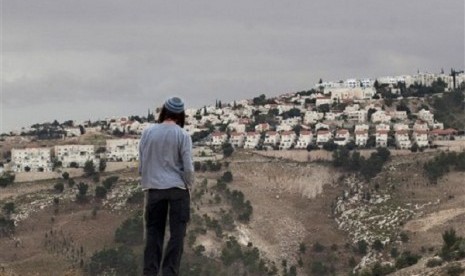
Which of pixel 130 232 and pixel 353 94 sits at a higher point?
pixel 353 94

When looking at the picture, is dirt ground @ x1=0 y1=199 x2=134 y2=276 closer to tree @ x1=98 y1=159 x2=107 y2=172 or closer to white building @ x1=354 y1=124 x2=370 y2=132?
tree @ x1=98 y1=159 x2=107 y2=172

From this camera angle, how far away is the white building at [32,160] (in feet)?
293

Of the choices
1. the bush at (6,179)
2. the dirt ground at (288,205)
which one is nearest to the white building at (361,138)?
the dirt ground at (288,205)

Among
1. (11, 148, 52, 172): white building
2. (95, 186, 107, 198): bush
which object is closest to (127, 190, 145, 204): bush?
(95, 186, 107, 198): bush

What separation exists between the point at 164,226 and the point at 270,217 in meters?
68.1

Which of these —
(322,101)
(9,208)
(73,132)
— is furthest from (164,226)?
(73,132)

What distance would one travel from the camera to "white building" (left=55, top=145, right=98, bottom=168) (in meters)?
91.4

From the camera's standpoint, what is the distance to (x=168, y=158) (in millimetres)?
7477

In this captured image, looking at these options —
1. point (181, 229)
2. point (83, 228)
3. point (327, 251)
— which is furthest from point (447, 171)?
point (181, 229)

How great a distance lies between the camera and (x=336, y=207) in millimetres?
77562

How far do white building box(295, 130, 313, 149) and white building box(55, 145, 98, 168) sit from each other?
66.5 feet

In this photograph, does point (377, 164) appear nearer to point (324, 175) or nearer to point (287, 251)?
point (324, 175)

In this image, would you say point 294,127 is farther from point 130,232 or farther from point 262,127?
point 130,232

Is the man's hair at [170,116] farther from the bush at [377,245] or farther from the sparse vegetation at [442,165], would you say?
the sparse vegetation at [442,165]
